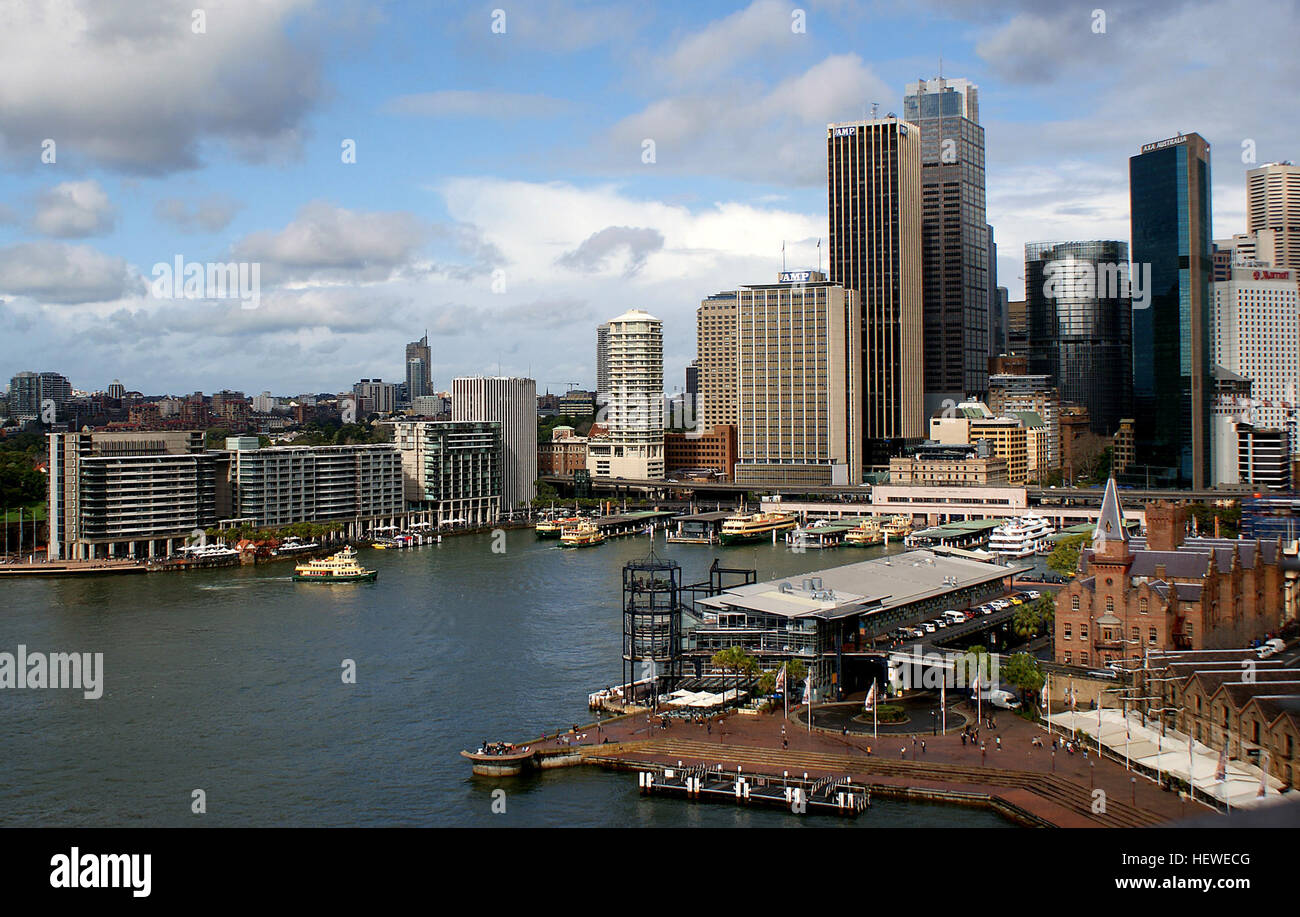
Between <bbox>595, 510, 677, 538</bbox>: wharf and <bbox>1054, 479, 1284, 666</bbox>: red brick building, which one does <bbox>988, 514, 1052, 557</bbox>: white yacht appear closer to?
<bbox>595, 510, 677, 538</bbox>: wharf

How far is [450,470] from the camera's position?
209ft

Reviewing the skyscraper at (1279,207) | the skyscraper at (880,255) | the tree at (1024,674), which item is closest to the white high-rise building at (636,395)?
the skyscraper at (880,255)

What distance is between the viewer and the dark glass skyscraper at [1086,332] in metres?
107

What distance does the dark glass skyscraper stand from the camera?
10681 cm

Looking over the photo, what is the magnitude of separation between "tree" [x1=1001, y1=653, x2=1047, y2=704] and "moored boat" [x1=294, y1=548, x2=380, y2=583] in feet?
82.4

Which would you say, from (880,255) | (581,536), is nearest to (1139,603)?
(581,536)

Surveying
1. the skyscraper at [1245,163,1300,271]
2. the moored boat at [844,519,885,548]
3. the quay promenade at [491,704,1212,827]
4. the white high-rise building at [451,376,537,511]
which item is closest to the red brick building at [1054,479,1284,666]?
the quay promenade at [491,704,1212,827]

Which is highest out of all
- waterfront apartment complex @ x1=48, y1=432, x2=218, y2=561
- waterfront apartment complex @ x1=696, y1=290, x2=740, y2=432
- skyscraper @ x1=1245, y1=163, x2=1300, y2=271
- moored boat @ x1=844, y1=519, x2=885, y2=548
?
skyscraper @ x1=1245, y1=163, x2=1300, y2=271

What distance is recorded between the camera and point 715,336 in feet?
305

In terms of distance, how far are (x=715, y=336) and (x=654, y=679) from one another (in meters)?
72.1

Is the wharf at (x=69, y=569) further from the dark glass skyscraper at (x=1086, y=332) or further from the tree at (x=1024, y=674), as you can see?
the dark glass skyscraper at (x=1086, y=332)

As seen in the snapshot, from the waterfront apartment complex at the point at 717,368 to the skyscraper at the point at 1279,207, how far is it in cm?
5413

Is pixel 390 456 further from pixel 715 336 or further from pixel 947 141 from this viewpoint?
pixel 947 141
